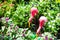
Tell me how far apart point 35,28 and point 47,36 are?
388 millimetres

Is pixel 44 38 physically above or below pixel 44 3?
below

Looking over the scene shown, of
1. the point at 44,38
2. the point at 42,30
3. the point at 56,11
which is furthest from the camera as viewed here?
the point at 56,11

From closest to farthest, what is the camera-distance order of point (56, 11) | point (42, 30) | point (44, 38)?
point (44, 38), point (42, 30), point (56, 11)

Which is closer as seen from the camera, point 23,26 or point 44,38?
point 44,38

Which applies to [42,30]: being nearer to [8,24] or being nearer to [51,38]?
[51,38]

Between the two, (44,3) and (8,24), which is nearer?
(8,24)

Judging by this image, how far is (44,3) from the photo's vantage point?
10.2 feet

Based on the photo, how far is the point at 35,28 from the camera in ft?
9.71

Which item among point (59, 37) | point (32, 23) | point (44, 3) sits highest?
point (44, 3)

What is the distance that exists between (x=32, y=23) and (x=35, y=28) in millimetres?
80

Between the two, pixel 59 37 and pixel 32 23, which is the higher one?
pixel 32 23

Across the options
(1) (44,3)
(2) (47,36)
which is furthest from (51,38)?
(1) (44,3)

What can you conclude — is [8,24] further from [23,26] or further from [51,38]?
[51,38]

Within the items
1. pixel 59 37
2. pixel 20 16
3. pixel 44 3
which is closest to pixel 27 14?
pixel 20 16
